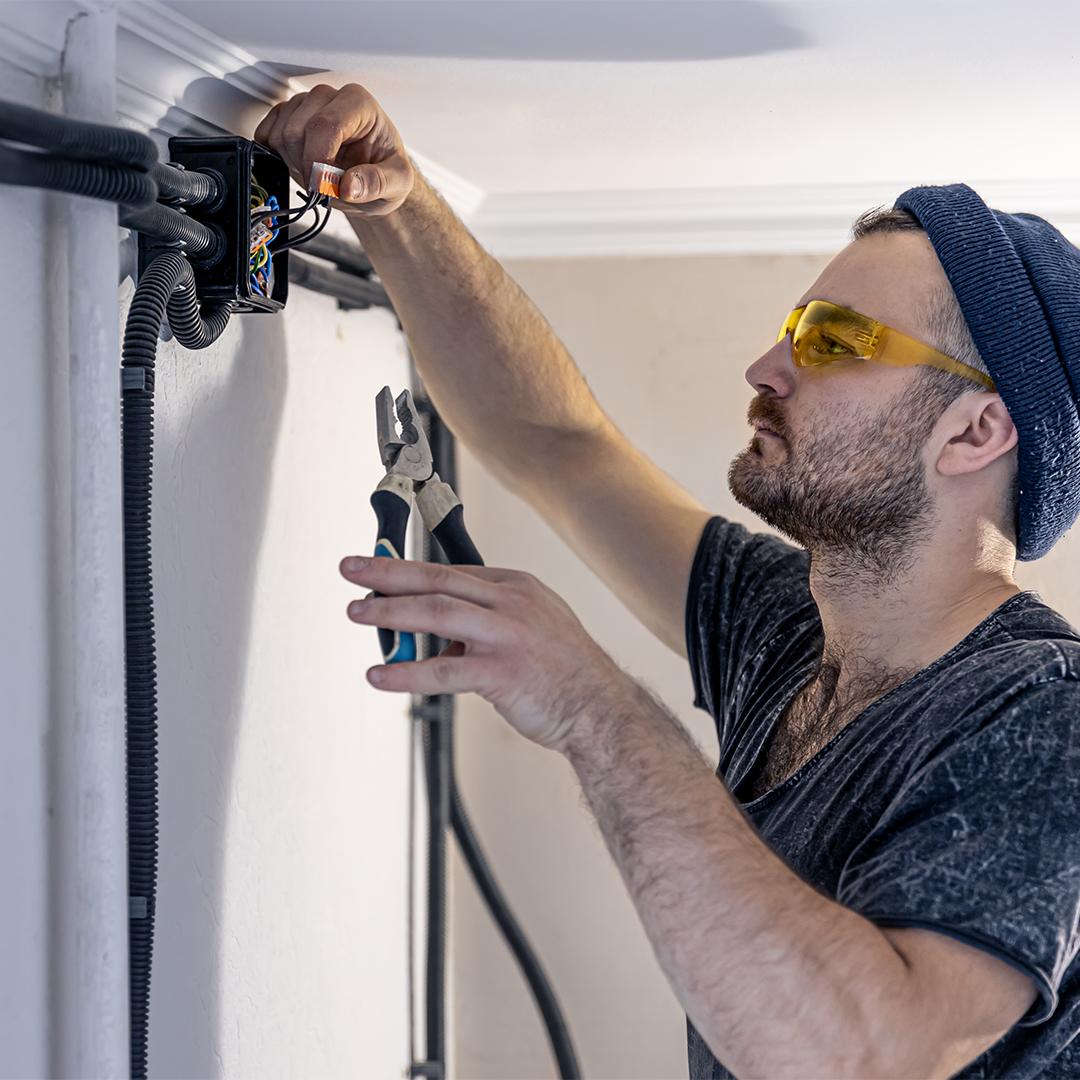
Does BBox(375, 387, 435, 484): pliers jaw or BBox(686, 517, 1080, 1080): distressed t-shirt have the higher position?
BBox(375, 387, 435, 484): pliers jaw

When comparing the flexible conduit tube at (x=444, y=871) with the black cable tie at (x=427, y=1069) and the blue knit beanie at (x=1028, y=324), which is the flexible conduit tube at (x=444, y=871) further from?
the blue knit beanie at (x=1028, y=324)

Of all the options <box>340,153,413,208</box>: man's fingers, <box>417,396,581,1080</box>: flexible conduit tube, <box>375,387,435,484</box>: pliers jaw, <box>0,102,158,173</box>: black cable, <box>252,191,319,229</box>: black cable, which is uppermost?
<box>340,153,413,208</box>: man's fingers

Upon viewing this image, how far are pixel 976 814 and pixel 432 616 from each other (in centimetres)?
46

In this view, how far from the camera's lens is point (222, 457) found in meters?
1.30

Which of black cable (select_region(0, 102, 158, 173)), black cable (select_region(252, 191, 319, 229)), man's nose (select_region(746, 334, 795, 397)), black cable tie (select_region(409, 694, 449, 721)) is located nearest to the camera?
black cable (select_region(0, 102, 158, 173))

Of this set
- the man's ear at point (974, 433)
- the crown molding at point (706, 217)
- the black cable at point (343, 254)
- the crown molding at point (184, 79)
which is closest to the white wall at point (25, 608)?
the crown molding at point (184, 79)

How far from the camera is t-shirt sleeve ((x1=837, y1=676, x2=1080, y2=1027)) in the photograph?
3.03ft

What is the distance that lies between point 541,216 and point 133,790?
4.22ft

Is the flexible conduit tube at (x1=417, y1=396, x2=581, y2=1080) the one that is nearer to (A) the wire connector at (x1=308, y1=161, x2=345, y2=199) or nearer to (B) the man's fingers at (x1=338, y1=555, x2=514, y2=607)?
(A) the wire connector at (x1=308, y1=161, x2=345, y2=199)

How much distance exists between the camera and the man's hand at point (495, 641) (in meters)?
0.87

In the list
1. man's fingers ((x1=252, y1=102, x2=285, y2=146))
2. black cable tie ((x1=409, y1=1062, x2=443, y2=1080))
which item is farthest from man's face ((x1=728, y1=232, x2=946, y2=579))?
black cable tie ((x1=409, y1=1062, x2=443, y2=1080))

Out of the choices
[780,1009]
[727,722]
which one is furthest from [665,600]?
[780,1009]

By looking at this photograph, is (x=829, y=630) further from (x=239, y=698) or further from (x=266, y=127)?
(x=266, y=127)

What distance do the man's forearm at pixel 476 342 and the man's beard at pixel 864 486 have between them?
415 millimetres
